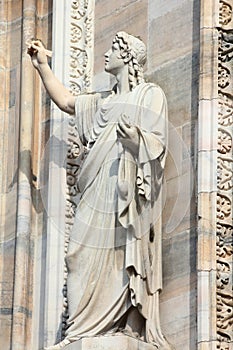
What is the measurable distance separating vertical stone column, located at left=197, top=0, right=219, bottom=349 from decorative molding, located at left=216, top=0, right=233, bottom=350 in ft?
0.11

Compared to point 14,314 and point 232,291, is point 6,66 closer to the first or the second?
point 14,314

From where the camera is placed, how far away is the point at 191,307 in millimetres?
11266

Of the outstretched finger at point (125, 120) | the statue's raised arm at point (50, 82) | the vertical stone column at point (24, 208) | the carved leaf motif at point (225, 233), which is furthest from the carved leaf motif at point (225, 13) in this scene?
the vertical stone column at point (24, 208)

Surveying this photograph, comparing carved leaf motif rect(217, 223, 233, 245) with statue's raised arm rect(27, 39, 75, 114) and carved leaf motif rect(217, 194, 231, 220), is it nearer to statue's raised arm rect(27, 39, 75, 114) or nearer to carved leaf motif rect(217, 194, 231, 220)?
carved leaf motif rect(217, 194, 231, 220)

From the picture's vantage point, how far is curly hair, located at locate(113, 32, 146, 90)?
1173 cm

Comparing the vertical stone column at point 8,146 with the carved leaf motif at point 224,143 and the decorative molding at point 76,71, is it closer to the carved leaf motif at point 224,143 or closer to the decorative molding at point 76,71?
the decorative molding at point 76,71

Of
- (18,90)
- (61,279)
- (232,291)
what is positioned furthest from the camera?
(18,90)

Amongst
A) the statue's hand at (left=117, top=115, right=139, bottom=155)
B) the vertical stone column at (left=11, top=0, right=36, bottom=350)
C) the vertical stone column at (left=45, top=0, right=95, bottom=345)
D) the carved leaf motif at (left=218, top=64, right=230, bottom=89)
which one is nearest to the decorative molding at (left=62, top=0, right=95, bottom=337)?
the vertical stone column at (left=45, top=0, right=95, bottom=345)

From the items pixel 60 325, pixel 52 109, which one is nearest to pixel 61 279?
pixel 60 325

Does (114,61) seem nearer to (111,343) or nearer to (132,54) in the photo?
(132,54)

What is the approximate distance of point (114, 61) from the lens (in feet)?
38.6

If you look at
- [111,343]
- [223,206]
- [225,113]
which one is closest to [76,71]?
[225,113]

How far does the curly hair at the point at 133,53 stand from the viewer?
1173cm

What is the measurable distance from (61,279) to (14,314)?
40 cm
